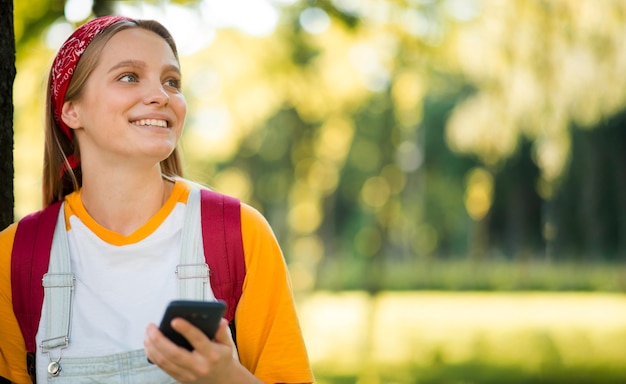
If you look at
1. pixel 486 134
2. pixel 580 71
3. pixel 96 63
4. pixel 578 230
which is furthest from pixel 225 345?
pixel 578 230

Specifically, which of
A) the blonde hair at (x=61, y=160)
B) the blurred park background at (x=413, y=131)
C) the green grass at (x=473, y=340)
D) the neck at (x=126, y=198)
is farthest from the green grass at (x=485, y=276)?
the neck at (x=126, y=198)

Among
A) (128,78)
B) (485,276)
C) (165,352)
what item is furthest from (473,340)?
(485,276)

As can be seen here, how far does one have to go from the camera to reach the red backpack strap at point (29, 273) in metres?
2.06

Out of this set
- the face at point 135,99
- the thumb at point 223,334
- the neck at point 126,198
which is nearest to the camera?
the thumb at point 223,334

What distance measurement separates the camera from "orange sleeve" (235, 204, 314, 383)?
6.59ft

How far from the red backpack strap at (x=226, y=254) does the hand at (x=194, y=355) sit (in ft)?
0.76

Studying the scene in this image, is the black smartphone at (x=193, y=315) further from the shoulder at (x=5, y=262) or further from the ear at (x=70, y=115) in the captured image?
the ear at (x=70, y=115)

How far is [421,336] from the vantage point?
48.4ft

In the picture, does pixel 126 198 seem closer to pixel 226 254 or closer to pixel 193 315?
pixel 226 254

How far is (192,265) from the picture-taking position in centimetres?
202

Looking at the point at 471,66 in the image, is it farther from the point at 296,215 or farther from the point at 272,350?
the point at 296,215

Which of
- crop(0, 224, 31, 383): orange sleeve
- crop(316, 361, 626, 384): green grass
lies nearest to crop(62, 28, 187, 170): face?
crop(0, 224, 31, 383): orange sleeve

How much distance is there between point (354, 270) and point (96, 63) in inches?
1297

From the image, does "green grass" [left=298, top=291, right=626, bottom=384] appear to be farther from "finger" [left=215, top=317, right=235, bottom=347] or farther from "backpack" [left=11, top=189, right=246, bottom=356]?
"finger" [left=215, top=317, right=235, bottom=347]
